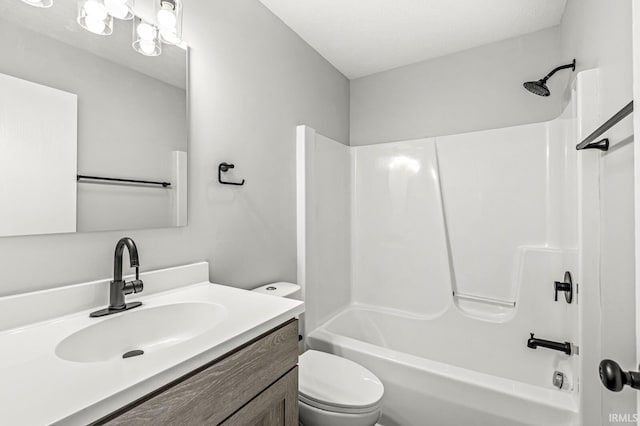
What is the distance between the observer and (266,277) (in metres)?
1.78

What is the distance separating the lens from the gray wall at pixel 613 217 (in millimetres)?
939

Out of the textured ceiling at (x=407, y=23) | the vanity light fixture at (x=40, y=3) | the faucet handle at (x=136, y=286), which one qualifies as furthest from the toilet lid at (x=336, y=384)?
the textured ceiling at (x=407, y=23)

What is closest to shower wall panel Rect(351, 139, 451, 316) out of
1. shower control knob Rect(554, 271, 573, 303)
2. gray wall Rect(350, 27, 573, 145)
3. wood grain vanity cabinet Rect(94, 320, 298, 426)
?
gray wall Rect(350, 27, 573, 145)

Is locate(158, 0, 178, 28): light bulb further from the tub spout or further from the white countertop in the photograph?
the tub spout

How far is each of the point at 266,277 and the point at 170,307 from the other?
2.39ft

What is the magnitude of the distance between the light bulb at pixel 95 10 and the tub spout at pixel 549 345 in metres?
2.64

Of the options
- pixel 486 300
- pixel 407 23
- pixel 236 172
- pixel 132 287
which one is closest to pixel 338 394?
pixel 132 287

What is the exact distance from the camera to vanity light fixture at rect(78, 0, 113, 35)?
1.03 metres

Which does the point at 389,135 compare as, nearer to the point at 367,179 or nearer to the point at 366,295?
the point at 367,179

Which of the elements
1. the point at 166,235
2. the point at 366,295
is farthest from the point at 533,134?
the point at 166,235

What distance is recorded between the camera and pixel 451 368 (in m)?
1.49

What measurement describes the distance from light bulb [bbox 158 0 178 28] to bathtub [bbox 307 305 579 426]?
69.1 inches

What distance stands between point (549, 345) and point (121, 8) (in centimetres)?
266

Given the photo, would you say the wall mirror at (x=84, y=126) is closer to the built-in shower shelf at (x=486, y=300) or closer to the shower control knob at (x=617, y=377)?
the shower control knob at (x=617, y=377)
